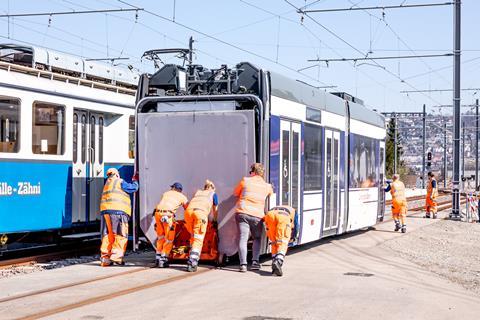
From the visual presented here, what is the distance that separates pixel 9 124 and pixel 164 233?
3382mm

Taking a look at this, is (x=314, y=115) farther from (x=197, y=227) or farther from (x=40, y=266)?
(x=40, y=266)

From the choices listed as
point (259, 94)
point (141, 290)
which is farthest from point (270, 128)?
point (141, 290)

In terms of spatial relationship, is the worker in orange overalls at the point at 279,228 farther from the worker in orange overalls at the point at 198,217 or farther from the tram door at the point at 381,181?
the tram door at the point at 381,181

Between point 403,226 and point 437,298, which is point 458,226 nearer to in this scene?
point 403,226

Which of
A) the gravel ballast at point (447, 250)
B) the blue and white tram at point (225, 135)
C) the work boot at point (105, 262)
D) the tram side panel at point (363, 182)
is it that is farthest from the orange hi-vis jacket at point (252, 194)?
the tram side panel at point (363, 182)

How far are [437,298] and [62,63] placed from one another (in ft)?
30.6

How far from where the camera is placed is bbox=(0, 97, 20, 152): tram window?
47.9 ft

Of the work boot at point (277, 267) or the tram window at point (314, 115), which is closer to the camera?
the work boot at point (277, 267)

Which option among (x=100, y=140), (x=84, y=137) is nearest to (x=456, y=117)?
(x=100, y=140)

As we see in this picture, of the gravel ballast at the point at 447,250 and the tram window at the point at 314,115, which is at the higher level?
the tram window at the point at 314,115

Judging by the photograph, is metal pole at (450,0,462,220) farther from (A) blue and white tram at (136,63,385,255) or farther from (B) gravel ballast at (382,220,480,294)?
(A) blue and white tram at (136,63,385,255)

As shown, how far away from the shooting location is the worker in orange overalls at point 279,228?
512 inches

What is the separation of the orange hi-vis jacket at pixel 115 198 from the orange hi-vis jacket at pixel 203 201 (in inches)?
49.9

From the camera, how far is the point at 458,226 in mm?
27109
